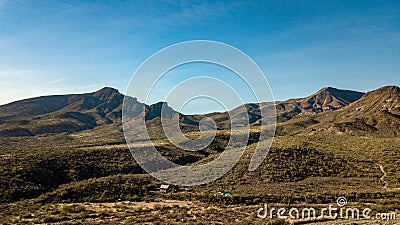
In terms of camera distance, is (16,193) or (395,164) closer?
(16,193)

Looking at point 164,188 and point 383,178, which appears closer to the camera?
point 164,188

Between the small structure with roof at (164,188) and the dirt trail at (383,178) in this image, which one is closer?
the small structure with roof at (164,188)

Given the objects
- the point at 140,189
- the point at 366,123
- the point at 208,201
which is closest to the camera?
the point at 208,201

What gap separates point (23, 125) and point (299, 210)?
142076 mm

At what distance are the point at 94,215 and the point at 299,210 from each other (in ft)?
58.6

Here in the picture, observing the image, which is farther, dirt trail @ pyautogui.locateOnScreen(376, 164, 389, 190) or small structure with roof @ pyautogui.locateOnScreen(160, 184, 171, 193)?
dirt trail @ pyautogui.locateOnScreen(376, 164, 389, 190)

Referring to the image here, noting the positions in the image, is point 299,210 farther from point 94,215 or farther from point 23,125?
point 23,125

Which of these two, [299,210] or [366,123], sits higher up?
[366,123]

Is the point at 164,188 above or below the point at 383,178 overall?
below

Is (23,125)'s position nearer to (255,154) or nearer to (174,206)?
(255,154)

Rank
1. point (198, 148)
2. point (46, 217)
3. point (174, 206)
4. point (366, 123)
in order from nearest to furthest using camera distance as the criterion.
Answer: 1. point (46, 217)
2. point (174, 206)
3. point (198, 148)
4. point (366, 123)

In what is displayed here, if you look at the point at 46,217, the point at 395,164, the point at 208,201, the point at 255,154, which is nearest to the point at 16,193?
the point at 46,217

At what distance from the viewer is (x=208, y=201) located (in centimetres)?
3231

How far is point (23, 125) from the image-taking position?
138 metres
